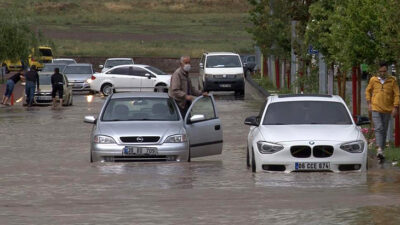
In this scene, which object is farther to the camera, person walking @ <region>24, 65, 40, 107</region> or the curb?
the curb

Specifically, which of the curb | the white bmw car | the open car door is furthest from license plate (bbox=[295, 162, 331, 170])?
the curb

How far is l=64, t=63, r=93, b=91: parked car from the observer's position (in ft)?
195

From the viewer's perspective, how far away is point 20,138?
29547 millimetres

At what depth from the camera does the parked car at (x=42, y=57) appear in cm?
7969

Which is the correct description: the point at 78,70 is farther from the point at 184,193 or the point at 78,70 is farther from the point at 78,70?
the point at 184,193

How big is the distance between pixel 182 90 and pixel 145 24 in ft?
340

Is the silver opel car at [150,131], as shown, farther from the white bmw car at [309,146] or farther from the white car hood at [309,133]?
the white car hood at [309,133]

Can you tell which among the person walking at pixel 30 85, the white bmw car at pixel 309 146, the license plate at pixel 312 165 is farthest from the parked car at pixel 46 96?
the license plate at pixel 312 165

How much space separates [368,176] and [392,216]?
4.70 metres

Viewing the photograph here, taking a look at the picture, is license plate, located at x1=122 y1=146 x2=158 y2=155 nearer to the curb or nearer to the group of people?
the group of people

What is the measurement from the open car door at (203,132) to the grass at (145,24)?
73322mm

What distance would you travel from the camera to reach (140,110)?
21766 millimetres

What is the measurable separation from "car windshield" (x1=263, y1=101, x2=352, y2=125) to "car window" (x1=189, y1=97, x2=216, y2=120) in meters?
2.40

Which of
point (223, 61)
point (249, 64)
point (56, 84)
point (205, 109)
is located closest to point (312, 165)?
point (205, 109)
